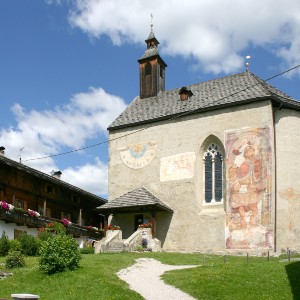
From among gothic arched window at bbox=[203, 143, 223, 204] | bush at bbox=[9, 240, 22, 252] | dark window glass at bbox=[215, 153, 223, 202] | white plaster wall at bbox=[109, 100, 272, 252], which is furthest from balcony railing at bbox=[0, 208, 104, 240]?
dark window glass at bbox=[215, 153, 223, 202]

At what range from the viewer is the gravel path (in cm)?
1480

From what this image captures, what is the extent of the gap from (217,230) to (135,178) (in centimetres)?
733

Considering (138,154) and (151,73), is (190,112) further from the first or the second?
(151,73)

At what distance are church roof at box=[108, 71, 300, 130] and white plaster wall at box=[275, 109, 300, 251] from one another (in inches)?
45.8

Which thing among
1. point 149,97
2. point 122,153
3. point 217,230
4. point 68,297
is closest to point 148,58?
point 149,97

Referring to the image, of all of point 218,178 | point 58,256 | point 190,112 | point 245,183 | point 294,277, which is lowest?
point 294,277

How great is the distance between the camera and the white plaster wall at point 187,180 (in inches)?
1175

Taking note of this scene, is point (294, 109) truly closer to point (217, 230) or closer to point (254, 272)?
point (217, 230)

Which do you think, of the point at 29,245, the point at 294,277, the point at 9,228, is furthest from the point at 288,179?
the point at 9,228

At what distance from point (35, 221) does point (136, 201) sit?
6.64 m

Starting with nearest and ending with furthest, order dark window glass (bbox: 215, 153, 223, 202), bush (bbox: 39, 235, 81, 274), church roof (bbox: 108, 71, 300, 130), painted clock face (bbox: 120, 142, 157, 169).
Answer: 1. bush (bbox: 39, 235, 81, 274)
2. church roof (bbox: 108, 71, 300, 130)
3. dark window glass (bbox: 215, 153, 223, 202)
4. painted clock face (bbox: 120, 142, 157, 169)

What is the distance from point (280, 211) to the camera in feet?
93.1

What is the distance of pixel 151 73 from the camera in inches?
1518

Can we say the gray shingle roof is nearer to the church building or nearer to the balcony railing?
the church building
